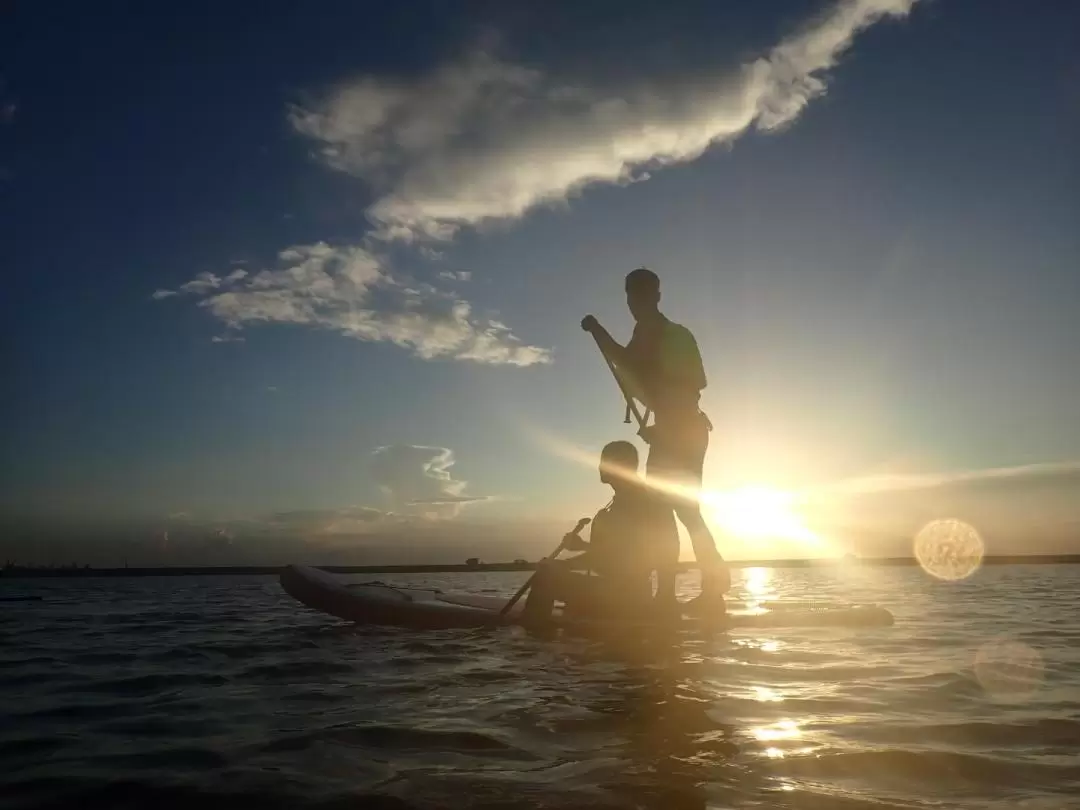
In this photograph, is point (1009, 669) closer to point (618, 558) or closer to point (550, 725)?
point (618, 558)

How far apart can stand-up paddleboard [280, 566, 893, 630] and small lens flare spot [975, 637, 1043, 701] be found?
172 cm

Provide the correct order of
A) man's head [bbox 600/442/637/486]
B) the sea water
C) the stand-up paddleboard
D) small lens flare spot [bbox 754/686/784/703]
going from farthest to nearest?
the stand-up paddleboard, man's head [bbox 600/442/637/486], small lens flare spot [bbox 754/686/784/703], the sea water

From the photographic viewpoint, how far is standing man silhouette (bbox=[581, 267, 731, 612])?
8.80 meters

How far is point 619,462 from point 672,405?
1058mm

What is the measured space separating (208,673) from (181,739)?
2.86m

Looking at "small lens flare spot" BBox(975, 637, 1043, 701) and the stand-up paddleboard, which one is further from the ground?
the stand-up paddleboard

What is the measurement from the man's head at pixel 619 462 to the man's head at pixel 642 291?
168cm

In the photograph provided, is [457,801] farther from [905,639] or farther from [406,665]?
[905,639]

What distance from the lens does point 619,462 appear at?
27.8ft

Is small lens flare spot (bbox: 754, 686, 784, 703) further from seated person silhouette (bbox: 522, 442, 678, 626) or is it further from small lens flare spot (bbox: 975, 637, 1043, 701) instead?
seated person silhouette (bbox: 522, 442, 678, 626)

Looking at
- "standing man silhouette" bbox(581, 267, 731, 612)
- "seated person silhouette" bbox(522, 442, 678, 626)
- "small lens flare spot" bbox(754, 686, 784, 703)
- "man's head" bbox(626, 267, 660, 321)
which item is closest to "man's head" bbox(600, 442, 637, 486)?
"seated person silhouette" bbox(522, 442, 678, 626)

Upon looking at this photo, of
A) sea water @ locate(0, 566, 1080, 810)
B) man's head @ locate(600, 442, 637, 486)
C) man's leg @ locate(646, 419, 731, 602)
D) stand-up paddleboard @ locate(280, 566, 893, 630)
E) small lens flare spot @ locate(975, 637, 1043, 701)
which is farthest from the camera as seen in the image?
stand-up paddleboard @ locate(280, 566, 893, 630)

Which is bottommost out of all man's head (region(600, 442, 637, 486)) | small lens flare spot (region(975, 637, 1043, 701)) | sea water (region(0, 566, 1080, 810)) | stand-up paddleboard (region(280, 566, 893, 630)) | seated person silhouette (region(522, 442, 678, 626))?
sea water (region(0, 566, 1080, 810))

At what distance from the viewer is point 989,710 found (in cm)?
505
